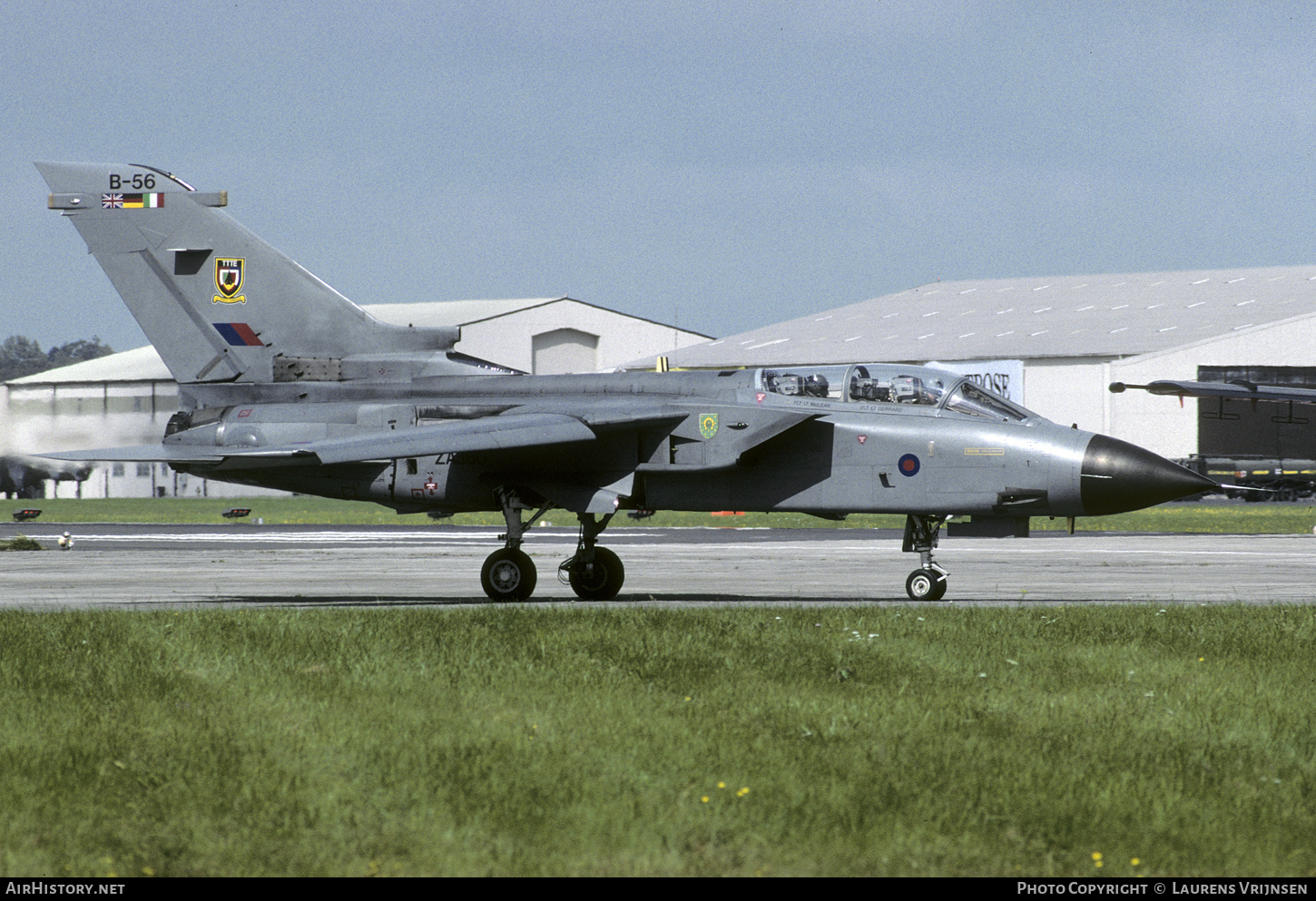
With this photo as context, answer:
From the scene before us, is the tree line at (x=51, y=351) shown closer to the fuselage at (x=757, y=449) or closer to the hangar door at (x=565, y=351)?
the hangar door at (x=565, y=351)

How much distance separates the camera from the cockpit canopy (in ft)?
53.0

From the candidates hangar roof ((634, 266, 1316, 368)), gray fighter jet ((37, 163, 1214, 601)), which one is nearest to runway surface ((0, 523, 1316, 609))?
gray fighter jet ((37, 163, 1214, 601))

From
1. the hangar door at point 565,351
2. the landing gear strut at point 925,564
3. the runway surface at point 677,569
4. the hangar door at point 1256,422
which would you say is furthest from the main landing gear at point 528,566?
the hangar door at point 565,351

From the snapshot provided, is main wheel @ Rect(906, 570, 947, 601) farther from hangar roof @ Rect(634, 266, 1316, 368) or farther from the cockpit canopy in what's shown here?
hangar roof @ Rect(634, 266, 1316, 368)

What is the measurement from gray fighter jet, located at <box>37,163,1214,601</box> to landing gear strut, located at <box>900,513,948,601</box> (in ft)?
0.10

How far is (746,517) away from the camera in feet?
167

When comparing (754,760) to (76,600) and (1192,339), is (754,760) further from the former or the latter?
(1192,339)

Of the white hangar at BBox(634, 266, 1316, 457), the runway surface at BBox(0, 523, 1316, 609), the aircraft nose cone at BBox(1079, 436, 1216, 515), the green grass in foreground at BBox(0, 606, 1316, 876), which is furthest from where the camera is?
the white hangar at BBox(634, 266, 1316, 457)

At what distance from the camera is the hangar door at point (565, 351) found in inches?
2707

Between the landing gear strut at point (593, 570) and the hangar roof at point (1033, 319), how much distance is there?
1771 inches

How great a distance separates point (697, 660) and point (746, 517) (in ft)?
135

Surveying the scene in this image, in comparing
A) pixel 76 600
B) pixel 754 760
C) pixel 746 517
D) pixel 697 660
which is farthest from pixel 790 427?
pixel 746 517

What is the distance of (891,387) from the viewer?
16.4 metres

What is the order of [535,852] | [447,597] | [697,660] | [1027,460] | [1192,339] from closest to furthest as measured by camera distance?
[535,852] < [697,660] < [1027,460] < [447,597] < [1192,339]
